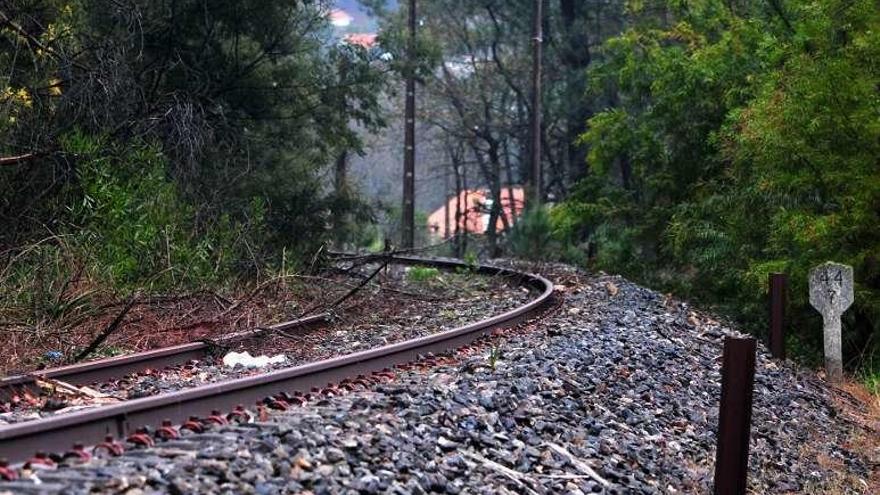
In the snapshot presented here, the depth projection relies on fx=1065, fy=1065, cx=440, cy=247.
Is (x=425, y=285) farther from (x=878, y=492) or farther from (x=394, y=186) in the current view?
(x=394, y=186)

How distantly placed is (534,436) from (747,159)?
1148 centimetres

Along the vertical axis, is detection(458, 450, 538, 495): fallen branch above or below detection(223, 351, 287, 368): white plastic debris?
above

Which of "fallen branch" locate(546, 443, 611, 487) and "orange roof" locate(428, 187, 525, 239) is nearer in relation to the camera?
"fallen branch" locate(546, 443, 611, 487)

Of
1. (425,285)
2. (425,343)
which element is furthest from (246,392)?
(425,285)

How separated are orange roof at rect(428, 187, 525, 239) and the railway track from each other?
20915 mm

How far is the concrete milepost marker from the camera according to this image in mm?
12320

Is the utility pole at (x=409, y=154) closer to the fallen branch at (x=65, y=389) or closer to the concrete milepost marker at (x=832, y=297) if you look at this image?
the concrete milepost marker at (x=832, y=297)

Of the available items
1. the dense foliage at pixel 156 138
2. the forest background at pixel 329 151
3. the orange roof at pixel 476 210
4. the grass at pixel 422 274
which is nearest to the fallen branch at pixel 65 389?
the forest background at pixel 329 151

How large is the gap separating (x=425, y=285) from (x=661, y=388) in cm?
941

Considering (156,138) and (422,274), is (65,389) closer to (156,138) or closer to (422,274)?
(156,138)

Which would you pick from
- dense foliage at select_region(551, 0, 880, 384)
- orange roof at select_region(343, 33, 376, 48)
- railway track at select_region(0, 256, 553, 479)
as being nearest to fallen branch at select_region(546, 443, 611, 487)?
railway track at select_region(0, 256, 553, 479)

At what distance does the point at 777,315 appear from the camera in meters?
12.3

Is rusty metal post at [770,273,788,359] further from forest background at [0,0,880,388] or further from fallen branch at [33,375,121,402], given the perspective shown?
fallen branch at [33,375,121,402]

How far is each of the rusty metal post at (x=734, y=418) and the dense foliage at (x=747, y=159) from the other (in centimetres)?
803
